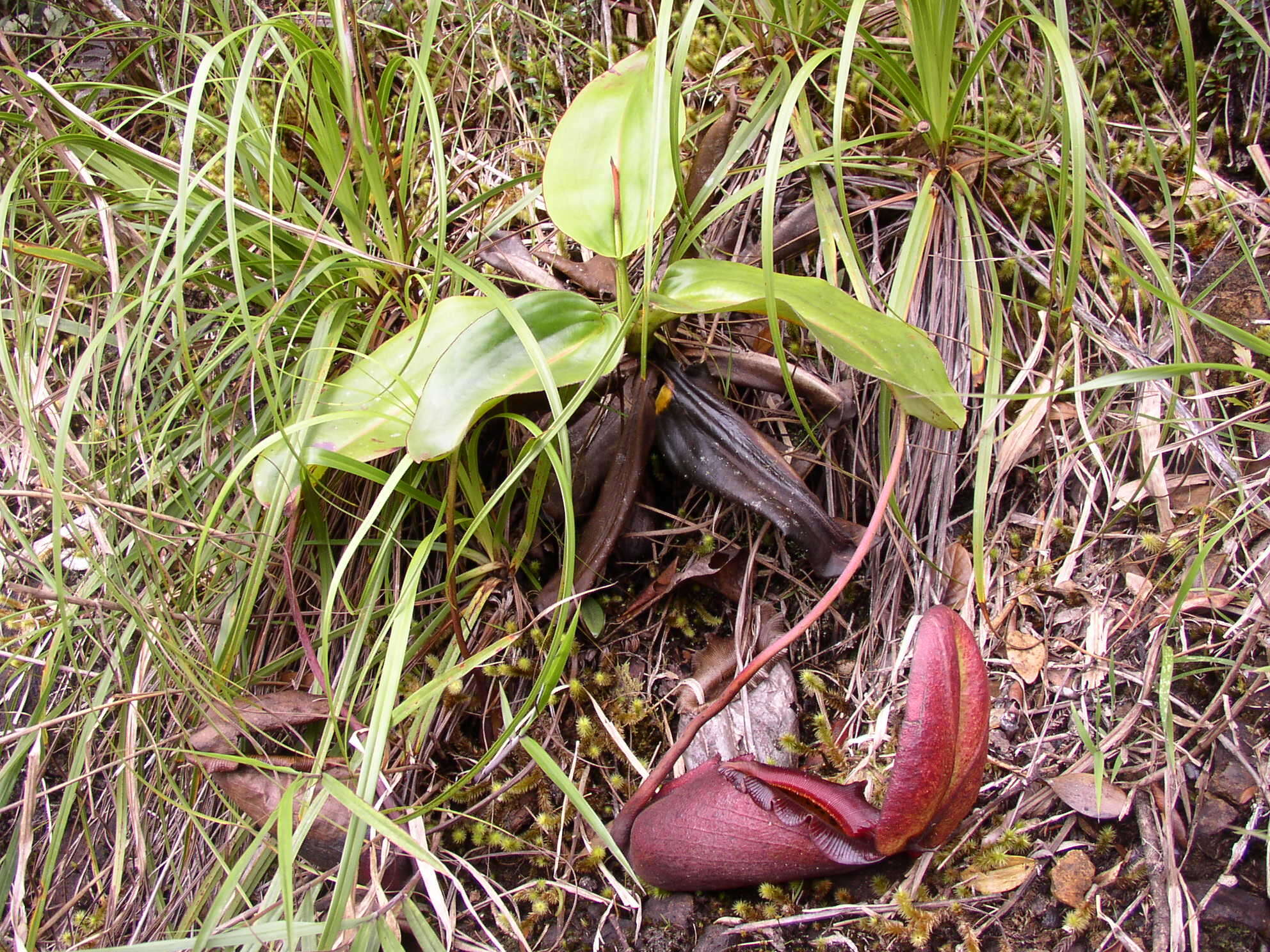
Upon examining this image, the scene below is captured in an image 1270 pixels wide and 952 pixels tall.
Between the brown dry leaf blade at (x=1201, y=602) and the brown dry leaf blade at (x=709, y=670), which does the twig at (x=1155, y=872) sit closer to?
the brown dry leaf blade at (x=1201, y=602)

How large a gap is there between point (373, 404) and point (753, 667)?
701 mm

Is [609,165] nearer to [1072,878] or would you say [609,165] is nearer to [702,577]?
[702,577]

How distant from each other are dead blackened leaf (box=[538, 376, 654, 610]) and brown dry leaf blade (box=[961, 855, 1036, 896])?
68 centimetres

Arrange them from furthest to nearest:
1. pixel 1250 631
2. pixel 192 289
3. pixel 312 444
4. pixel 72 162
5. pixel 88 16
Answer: pixel 88 16 → pixel 192 289 → pixel 72 162 → pixel 312 444 → pixel 1250 631

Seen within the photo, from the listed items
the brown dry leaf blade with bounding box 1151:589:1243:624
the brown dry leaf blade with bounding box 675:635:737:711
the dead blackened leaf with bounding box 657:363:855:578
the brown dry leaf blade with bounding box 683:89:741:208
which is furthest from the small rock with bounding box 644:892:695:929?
the brown dry leaf blade with bounding box 683:89:741:208

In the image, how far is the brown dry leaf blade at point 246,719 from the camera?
1316 millimetres

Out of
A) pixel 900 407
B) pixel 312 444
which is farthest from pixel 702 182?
pixel 312 444

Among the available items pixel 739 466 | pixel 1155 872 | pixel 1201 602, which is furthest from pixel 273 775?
pixel 1201 602

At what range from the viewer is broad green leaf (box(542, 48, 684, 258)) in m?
1.25

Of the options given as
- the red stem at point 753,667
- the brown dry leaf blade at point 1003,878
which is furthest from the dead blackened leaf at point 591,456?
the brown dry leaf blade at point 1003,878

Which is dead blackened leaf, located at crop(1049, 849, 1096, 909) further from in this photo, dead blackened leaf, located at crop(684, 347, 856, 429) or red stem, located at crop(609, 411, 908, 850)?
dead blackened leaf, located at crop(684, 347, 856, 429)

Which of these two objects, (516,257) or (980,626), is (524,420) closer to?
(516,257)

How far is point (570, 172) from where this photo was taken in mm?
1296

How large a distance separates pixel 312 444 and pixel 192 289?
82 centimetres
